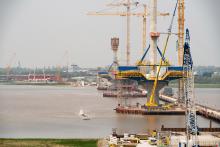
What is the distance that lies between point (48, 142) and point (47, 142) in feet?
0.19

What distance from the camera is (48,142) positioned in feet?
111

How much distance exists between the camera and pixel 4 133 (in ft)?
131

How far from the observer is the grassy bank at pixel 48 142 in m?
32.8

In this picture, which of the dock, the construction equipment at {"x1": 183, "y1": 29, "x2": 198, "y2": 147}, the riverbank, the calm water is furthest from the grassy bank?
the dock

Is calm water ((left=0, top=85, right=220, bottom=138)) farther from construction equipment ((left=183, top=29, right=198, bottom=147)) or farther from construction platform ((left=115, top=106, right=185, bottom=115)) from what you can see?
construction equipment ((left=183, top=29, right=198, bottom=147))

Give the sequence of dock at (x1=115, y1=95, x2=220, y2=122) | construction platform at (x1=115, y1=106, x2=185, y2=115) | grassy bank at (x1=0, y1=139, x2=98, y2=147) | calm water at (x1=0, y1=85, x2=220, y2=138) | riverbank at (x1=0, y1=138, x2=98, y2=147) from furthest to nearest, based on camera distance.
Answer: construction platform at (x1=115, y1=106, x2=185, y2=115), dock at (x1=115, y1=95, x2=220, y2=122), calm water at (x1=0, y1=85, x2=220, y2=138), riverbank at (x1=0, y1=138, x2=98, y2=147), grassy bank at (x1=0, y1=139, x2=98, y2=147)

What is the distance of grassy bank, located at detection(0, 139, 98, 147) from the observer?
32781mm

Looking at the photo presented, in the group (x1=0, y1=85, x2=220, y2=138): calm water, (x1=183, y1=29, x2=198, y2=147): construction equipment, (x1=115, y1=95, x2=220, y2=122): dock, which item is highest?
(x1=183, y1=29, x2=198, y2=147): construction equipment

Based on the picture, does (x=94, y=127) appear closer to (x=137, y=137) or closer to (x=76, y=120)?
(x=76, y=120)

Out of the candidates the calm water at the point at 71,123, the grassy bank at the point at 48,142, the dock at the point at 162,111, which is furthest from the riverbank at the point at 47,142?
the dock at the point at 162,111

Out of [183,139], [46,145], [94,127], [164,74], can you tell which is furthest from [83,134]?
[164,74]

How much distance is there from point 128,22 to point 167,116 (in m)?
45.4

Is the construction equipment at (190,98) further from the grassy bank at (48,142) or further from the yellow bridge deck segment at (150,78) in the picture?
the yellow bridge deck segment at (150,78)

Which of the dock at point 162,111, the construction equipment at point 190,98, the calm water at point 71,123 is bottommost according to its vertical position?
the calm water at point 71,123
